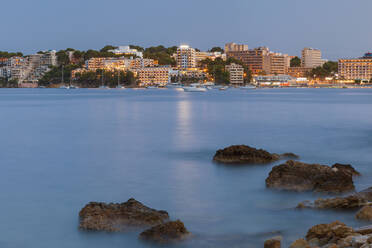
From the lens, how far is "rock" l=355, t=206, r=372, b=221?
301 inches

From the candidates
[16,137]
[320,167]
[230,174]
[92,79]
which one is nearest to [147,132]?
[16,137]

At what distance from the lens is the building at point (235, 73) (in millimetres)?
180000

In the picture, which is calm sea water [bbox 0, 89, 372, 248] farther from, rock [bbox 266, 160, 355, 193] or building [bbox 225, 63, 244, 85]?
building [bbox 225, 63, 244, 85]

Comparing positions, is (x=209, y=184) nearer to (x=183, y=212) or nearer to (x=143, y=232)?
(x=183, y=212)

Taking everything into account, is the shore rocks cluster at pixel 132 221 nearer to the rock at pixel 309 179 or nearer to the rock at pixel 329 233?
the rock at pixel 329 233

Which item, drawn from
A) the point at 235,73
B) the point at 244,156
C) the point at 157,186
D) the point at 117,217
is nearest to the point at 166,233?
the point at 117,217

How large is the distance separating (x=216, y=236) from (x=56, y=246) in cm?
222

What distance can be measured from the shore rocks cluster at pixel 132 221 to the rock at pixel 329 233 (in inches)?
68.4

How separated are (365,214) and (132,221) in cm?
352

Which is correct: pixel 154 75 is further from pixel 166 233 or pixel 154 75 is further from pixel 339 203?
pixel 166 233

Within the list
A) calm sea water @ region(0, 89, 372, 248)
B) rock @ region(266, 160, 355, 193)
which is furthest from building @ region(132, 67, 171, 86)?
rock @ region(266, 160, 355, 193)

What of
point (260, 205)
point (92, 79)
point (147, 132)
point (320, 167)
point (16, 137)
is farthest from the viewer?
point (92, 79)

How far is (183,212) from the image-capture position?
27.8ft

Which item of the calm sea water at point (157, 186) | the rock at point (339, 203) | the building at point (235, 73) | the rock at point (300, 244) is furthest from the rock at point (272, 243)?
the building at point (235, 73)
